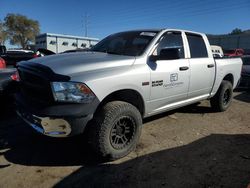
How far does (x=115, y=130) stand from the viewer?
382cm

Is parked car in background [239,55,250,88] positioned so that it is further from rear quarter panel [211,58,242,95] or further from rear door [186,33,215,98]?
rear door [186,33,215,98]

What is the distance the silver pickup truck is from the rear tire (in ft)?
3.80

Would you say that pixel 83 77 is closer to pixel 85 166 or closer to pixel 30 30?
pixel 85 166

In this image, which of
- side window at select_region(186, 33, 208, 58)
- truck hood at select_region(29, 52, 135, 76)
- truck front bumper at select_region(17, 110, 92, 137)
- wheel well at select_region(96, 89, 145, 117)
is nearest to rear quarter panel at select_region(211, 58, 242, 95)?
side window at select_region(186, 33, 208, 58)

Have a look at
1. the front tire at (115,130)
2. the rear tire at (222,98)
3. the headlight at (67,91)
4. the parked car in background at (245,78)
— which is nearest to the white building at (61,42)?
the parked car in background at (245,78)

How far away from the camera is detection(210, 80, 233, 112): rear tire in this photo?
6321 millimetres

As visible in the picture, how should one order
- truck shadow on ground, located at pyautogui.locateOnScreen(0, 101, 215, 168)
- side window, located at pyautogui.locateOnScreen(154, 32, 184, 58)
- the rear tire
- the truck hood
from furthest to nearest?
the rear tire < side window, located at pyautogui.locateOnScreen(154, 32, 184, 58) < truck shadow on ground, located at pyautogui.locateOnScreen(0, 101, 215, 168) < the truck hood

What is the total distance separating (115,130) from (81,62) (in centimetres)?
104

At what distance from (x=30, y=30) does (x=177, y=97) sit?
7517cm

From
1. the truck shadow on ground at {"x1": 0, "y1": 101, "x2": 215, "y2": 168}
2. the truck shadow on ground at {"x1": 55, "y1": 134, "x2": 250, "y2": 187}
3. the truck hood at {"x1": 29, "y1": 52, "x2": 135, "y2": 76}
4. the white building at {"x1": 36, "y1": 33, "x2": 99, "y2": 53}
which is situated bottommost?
the truck shadow on ground at {"x1": 55, "y1": 134, "x2": 250, "y2": 187}

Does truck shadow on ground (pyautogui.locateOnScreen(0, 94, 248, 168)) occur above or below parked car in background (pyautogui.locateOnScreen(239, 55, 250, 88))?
below

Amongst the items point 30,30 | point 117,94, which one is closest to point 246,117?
point 117,94

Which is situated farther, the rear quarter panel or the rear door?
the rear quarter panel

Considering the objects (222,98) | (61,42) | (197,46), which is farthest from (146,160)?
(61,42)
